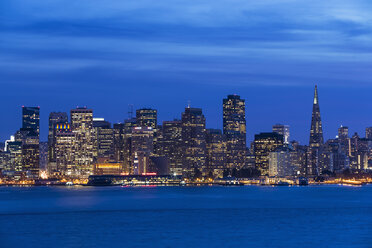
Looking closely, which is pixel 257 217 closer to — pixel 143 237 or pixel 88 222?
pixel 88 222

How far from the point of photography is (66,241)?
93.5 meters

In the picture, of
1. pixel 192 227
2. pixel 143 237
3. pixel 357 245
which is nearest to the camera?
pixel 357 245

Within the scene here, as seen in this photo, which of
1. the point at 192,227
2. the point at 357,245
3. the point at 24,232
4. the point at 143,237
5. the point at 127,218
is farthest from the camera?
the point at 127,218

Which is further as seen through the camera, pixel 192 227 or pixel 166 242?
pixel 192 227

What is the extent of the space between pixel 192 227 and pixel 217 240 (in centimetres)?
1731

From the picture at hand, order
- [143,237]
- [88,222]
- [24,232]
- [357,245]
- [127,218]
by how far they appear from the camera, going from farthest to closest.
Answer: [127,218]
[88,222]
[24,232]
[143,237]
[357,245]

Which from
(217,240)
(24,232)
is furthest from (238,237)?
(24,232)

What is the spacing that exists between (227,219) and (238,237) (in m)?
27.6

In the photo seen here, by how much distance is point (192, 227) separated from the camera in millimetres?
111812

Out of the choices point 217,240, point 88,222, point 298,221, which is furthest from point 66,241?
point 298,221

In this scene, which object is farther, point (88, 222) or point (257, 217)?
point (257, 217)

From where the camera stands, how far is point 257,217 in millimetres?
130500

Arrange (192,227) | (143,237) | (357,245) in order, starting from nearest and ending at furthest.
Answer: (357,245) → (143,237) → (192,227)

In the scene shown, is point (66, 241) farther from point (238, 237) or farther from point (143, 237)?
point (238, 237)
